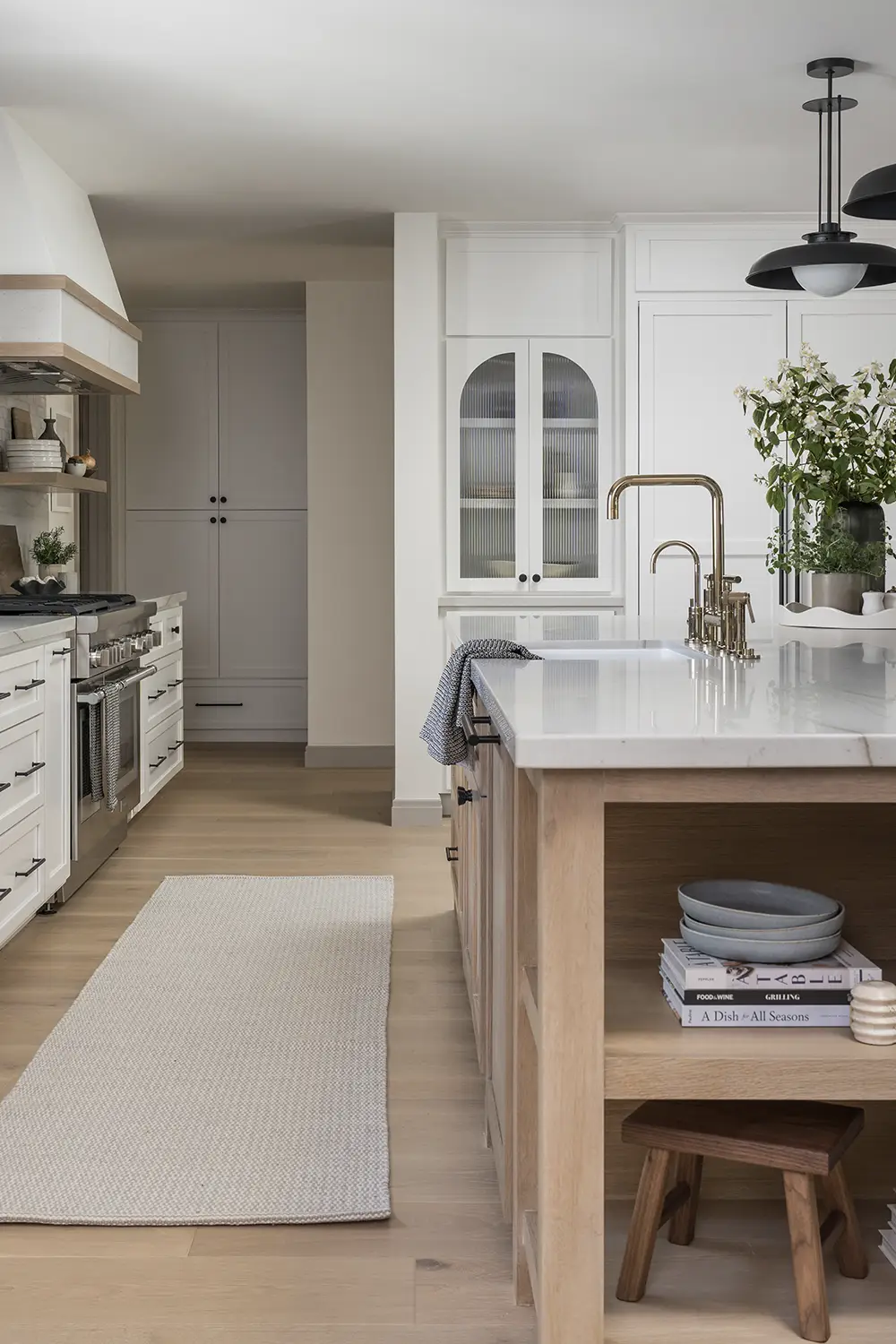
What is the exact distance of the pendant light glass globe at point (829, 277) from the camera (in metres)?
3.19

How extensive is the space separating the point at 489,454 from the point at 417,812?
148 cm

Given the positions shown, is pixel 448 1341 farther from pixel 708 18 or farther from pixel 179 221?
pixel 179 221

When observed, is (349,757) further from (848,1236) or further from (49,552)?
(848,1236)

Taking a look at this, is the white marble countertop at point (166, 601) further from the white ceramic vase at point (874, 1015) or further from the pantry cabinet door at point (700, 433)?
the white ceramic vase at point (874, 1015)

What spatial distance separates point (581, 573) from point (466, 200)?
152 cm

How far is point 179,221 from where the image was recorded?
529 cm

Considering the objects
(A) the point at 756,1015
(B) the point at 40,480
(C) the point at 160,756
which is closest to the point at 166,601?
(C) the point at 160,756

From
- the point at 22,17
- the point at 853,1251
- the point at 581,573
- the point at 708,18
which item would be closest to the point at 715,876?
the point at 853,1251

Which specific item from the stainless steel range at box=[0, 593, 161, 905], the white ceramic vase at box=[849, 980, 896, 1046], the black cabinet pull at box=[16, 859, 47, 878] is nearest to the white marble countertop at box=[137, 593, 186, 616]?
the stainless steel range at box=[0, 593, 161, 905]

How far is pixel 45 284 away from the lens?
4035mm

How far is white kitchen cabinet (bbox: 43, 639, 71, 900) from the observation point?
3740 mm

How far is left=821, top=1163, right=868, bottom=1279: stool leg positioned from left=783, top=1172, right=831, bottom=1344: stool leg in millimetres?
163

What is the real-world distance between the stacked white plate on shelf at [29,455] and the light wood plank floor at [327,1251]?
1855 mm

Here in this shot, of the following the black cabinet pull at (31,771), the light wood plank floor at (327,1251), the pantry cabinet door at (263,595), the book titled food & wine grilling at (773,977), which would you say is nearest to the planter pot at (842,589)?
the light wood plank floor at (327,1251)
